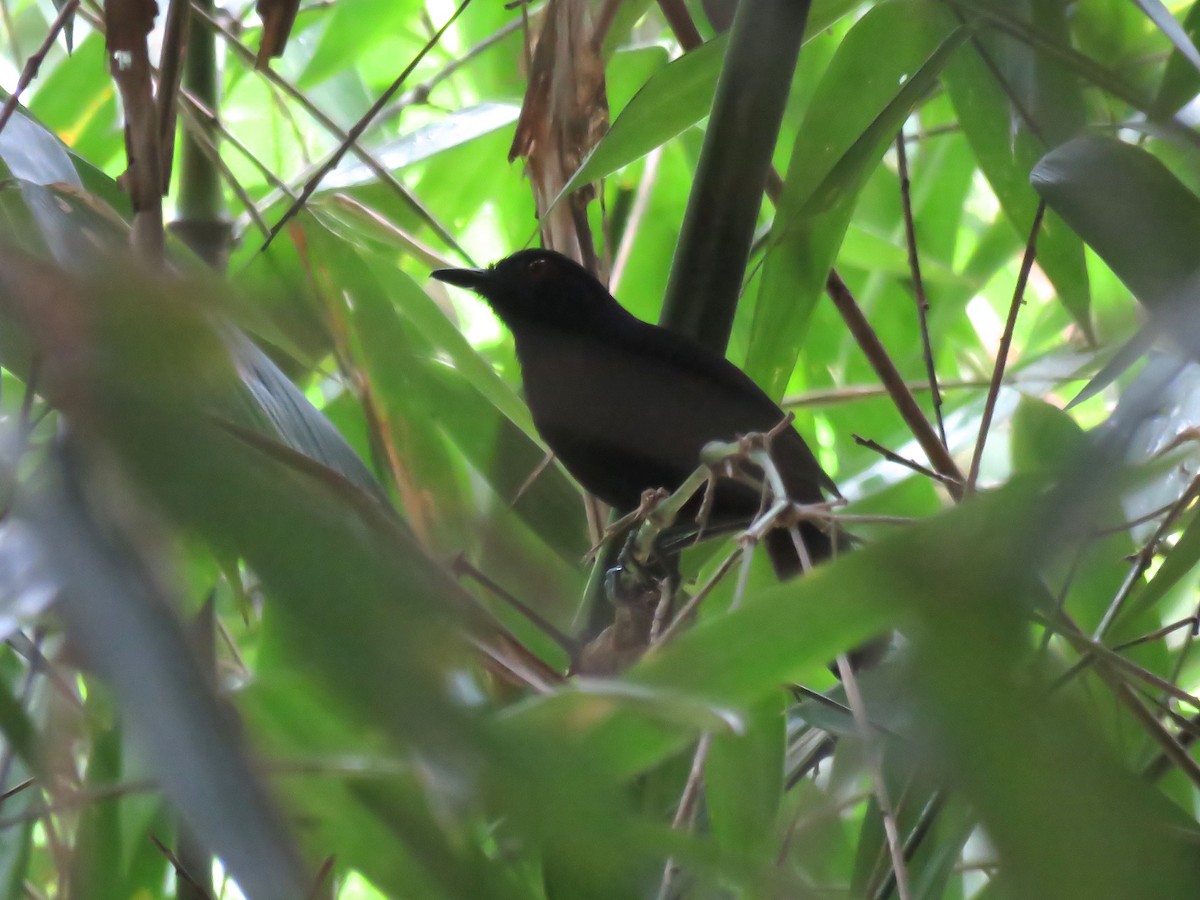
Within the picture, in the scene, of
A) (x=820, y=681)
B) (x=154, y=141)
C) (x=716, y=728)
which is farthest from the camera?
(x=820, y=681)

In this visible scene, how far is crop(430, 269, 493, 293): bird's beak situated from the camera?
1.84m

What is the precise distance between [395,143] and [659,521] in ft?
3.04

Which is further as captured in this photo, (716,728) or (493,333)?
(493,333)

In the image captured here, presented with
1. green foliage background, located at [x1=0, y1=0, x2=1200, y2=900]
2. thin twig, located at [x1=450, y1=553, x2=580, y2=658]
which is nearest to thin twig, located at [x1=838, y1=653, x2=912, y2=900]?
green foliage background, located at [x1=0, y1=0, x2=1200, y2=900]

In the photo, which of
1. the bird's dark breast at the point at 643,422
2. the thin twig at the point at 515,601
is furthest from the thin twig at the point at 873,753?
the bird's dark breast at the point at 643,422

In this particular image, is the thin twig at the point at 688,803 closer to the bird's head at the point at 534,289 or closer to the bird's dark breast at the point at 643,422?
the bird's dark breast at the point at 643,422

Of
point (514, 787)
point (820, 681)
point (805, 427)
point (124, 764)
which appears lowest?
point (124, 764)

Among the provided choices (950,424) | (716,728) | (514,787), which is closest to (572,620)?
(716,728)

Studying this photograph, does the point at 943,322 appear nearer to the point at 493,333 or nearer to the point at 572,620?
the point at 493,333

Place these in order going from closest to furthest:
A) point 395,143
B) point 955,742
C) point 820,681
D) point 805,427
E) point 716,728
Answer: point 955,742 < point 716,728 < point 820,681 < point 395,143 < point 805,427

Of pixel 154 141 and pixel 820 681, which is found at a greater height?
pixel 154 141

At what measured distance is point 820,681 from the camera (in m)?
1.46

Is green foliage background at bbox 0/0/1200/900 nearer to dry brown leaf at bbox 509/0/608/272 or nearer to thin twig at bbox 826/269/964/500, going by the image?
thin twig at bbox 826/269/964/500

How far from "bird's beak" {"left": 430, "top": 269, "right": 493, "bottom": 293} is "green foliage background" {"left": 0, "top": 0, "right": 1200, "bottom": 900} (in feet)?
0.24
